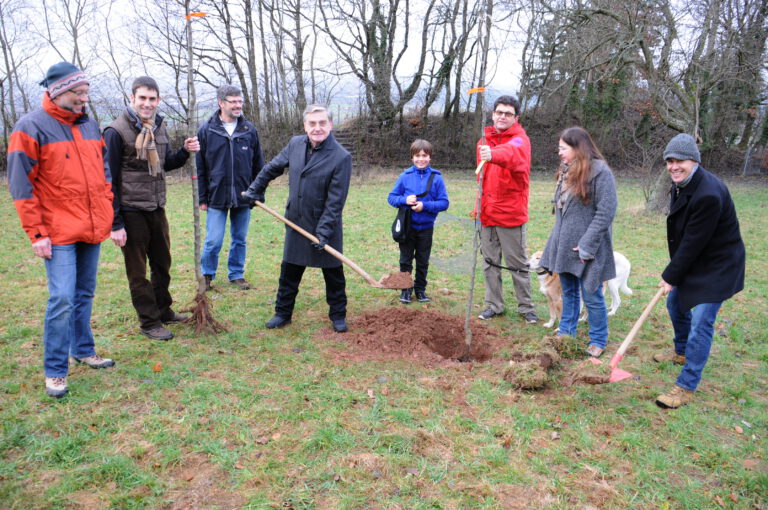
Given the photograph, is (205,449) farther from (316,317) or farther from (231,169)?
(231,169)

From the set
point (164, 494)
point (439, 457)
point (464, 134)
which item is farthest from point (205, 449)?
point (464, 134)

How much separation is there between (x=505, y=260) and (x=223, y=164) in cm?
351

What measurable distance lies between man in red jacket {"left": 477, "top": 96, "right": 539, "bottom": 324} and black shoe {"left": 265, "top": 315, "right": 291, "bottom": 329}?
2206 mm

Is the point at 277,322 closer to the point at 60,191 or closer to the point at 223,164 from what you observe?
the point at 223,164

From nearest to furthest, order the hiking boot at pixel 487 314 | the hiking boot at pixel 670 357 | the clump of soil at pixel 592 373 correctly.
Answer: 1. the clump of soil at pixel 592 373
2. the hiking boot at pixel 670 357
3. the hiking boot at pixel 487 314

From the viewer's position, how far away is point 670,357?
15.4 ft

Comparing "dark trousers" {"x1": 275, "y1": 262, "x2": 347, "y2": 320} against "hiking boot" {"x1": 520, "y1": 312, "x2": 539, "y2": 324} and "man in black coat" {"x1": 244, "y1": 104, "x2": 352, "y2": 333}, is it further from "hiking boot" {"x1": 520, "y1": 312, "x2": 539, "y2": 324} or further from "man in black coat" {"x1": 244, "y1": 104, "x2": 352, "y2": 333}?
"hiking boot" {"x1": 520, "y1": 312, "x2": 539, "y2": 324}

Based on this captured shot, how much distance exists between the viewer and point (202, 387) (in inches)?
153

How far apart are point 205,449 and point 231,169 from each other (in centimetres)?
365

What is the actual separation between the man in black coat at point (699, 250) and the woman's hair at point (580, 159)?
0.63 metres

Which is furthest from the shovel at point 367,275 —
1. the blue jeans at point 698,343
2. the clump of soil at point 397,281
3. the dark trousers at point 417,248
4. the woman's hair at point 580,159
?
the blue jeans at point 698,343

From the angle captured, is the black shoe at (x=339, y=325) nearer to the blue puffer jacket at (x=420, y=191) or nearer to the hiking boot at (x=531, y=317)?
the blue puffer jacket at (x=420, y=191)

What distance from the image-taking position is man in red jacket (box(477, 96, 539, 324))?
4.74m

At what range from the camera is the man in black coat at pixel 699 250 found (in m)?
3.60
